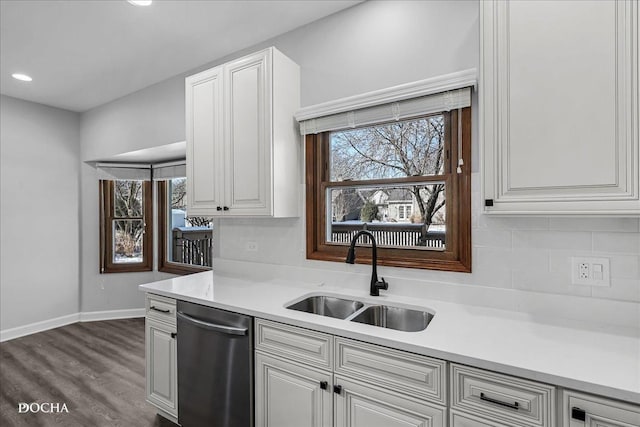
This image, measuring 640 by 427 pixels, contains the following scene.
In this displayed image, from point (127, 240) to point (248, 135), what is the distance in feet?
10.7

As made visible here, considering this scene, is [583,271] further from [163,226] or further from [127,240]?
[127,240]

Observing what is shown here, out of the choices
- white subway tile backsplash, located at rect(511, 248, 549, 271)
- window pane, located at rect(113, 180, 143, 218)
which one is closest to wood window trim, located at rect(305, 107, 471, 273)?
white subway tile backsplash, located at rect(511, 248, 549, 271)

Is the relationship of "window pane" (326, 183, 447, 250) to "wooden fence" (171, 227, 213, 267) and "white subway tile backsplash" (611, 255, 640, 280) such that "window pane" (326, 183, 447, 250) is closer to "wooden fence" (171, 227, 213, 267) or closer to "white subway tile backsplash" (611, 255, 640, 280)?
"white subway tile backsplash" (611, 255, 640, 280)

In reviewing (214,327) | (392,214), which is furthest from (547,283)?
(214,327)

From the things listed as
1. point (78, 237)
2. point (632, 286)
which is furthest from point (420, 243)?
point (78, 237)

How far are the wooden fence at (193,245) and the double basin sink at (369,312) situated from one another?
2.52 m

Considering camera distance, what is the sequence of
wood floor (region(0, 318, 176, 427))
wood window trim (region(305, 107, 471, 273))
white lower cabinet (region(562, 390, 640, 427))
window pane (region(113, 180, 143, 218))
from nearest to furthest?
white lower cabinet (region(562, 390, 640, 427)) < wood window trim (region(305, 107, 471, 273)) < wood floor (region(0, 318, 176, 427)) < window pane (region(113, 180, 143, 218))

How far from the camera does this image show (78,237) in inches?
170

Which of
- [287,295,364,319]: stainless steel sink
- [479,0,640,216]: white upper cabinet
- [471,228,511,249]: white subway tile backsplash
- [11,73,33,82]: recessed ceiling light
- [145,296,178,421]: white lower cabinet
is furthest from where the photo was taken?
[11,73,33,82]: recessed ceiling light

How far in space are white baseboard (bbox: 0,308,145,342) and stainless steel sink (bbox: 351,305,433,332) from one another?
3755 millimetres

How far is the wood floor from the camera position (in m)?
2.26

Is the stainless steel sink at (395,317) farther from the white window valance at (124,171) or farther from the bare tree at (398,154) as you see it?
the white window valance at (124,171)

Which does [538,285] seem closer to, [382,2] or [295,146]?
[295,146]

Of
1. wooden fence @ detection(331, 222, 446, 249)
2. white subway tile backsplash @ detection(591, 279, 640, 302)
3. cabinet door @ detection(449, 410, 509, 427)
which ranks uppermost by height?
wooden fence @ detection(331, 222, 446, 249)
